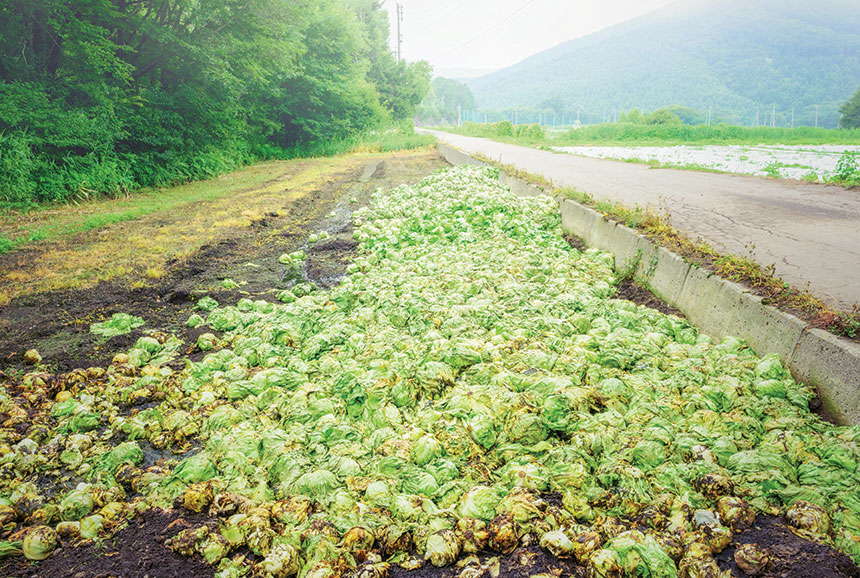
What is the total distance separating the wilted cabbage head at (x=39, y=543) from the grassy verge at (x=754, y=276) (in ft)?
17.0

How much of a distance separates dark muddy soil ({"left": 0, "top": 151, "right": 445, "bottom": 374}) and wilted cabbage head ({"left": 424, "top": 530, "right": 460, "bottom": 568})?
154 inches

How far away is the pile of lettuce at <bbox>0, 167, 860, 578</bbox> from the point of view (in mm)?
2475

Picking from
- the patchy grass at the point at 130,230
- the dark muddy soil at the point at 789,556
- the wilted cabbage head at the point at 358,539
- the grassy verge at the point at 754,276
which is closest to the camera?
the dark muddy soil at the point at 789,556

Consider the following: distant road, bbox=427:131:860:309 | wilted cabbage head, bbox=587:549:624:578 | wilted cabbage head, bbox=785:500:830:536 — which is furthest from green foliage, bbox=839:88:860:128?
wilted cabbage head, bbox=587:549:624:578

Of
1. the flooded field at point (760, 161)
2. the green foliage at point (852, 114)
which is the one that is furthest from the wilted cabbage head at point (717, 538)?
the green foliage at point (852, 114)

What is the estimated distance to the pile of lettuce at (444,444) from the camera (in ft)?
8.12

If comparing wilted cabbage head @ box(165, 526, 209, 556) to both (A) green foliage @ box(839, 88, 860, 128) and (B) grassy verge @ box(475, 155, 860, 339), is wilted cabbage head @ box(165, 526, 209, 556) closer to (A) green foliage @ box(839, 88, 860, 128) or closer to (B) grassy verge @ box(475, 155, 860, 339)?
(B) grassy verge @ box(475, 155, 860, 339)

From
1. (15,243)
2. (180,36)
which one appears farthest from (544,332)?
(180,36)

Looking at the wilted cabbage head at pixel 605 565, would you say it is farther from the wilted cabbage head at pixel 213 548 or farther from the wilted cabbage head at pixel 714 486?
the wilted cabbage head at pixel 213 548

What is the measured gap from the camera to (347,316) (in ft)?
17.7

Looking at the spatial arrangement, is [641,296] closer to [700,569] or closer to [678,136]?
[700,569]

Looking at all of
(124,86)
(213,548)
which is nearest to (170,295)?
(213,548)

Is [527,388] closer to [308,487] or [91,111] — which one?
[308,487]

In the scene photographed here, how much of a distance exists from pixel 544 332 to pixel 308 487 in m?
2.72
